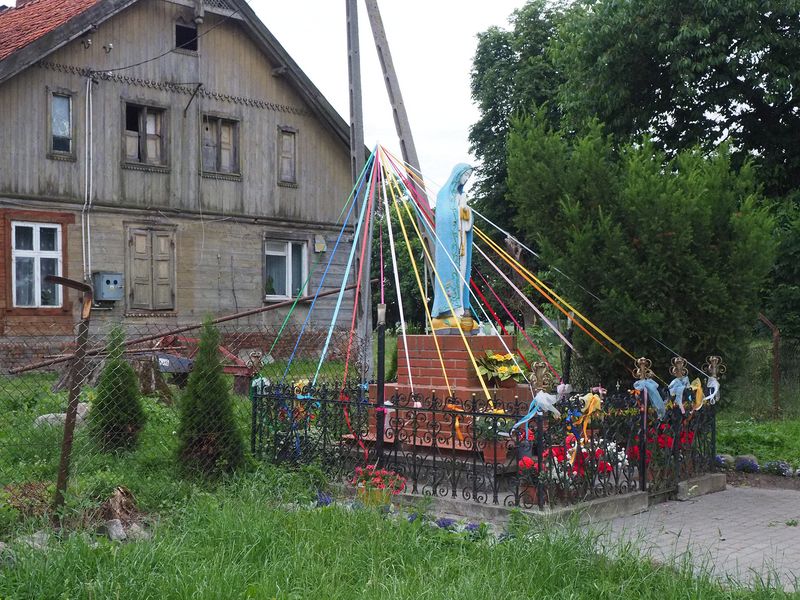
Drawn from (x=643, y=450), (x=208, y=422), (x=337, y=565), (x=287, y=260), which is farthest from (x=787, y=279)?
(x=337, y=565)

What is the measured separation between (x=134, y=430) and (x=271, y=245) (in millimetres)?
12415

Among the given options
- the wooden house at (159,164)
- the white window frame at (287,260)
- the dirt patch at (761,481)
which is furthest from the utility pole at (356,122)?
the white window frame at (287,260)

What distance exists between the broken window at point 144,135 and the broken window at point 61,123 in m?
1.24

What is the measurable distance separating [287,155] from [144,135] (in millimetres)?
3645

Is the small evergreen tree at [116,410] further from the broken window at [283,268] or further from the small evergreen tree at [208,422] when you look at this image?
the broken window at [283,268]

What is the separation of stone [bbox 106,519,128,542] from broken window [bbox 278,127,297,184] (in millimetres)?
15932

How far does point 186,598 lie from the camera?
4961mm

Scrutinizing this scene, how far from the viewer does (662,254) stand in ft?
32.3

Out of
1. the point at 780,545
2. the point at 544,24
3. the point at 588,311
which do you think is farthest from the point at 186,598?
the point at 544,24

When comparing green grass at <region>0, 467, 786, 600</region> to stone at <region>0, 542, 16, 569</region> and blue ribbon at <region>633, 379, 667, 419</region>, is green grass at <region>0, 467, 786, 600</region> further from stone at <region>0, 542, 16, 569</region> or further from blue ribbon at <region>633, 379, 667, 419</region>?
blue ribbon at <region>633, 379, 667, 419</region>

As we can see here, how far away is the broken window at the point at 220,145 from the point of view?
2066cm

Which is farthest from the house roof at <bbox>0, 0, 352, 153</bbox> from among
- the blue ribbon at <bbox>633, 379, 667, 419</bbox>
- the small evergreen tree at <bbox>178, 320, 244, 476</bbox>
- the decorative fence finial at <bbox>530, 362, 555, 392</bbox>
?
the blue ribbon at <bbox>633, 379, 667, 419</bbox>

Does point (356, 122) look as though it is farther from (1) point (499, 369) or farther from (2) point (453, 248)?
(1) point (499, 369)

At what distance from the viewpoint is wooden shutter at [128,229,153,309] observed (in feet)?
63.1
